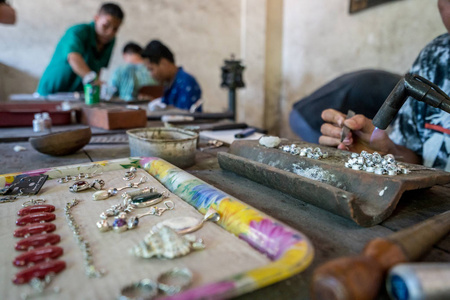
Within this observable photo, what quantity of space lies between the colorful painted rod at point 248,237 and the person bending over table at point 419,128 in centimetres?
61

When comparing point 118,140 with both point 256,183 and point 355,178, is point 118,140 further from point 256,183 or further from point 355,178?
point 355,178

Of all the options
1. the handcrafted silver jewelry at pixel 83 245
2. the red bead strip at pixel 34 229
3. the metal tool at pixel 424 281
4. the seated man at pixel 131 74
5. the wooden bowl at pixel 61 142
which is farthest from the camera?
the seated man at pixel 131 74

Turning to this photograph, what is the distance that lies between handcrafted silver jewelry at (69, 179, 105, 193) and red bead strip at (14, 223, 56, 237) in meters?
0.18

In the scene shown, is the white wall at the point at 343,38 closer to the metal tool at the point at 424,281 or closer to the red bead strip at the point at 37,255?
the metal tool at the point at 424,281

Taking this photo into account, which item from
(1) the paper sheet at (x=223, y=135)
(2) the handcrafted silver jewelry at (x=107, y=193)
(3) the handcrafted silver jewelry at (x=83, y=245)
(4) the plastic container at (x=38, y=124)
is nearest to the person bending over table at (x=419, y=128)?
(1) the paper sheet at (x=223, y=135)

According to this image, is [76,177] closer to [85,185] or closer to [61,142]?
[85,185]

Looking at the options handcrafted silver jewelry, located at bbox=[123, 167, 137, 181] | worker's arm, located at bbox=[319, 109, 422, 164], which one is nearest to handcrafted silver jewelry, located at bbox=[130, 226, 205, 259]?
handcrafted silver jewelry, located at bbox=[123, 167, 137, 181]

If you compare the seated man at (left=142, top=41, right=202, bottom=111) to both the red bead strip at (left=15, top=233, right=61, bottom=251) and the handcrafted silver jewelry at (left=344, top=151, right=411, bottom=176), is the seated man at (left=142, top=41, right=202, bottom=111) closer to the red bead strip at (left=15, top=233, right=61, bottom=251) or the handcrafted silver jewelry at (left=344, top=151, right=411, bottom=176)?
the handcrafted silver jewelry at (left=344, top=151, right=411, bottom=176)

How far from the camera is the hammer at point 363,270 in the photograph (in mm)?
345

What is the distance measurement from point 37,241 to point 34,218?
105 millimetres

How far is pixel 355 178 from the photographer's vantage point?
0.71 metres

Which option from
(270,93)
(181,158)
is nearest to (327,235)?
(181,158)

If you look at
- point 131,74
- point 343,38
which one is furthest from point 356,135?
point 131,74

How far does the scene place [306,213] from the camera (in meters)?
0.69
